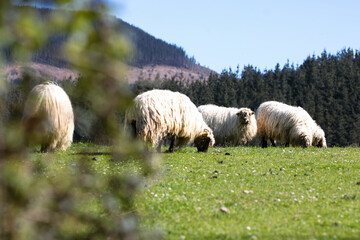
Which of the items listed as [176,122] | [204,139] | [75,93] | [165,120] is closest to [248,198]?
[165,120]

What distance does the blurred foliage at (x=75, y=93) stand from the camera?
1.83 m

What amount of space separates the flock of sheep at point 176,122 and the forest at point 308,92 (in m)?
48.6

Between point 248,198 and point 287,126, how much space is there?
1481 centimetres

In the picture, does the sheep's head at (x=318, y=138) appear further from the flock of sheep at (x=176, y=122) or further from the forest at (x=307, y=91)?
the forest at (x=307, y=91)

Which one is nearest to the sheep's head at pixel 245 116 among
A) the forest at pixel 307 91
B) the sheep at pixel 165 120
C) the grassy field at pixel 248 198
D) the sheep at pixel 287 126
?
the sheep at pixel 287 126

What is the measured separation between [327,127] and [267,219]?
7360cm

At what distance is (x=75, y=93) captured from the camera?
2029 mm

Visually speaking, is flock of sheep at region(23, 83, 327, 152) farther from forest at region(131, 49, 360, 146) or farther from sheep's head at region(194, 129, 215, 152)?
forest at region(131, 49, 360, 146)

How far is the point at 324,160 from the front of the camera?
1402 centimetres

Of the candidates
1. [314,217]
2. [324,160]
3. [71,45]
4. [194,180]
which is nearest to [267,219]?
[314,217]

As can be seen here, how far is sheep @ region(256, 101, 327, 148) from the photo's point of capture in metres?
22.1

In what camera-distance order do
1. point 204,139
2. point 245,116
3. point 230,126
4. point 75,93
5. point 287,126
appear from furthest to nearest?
point 230,126 < point 287,126 < point 245,116 < point 204,139 < point 75,93

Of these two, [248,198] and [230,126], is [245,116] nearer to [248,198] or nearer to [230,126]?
[230,126]

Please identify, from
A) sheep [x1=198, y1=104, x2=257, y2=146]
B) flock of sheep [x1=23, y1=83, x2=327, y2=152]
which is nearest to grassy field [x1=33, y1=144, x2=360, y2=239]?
flock of sheep [x1=23, y1=83, x2=327, y2=152]
